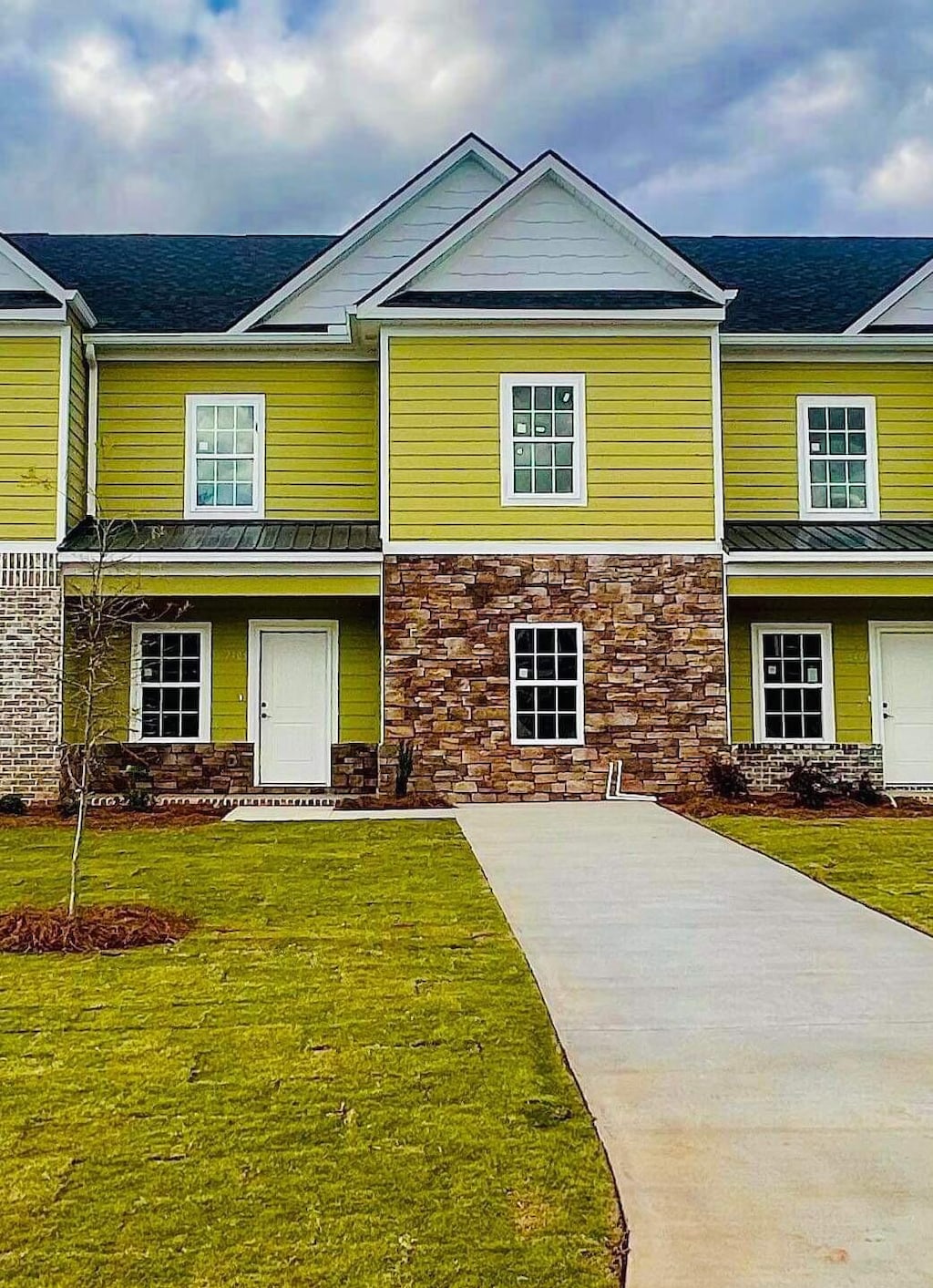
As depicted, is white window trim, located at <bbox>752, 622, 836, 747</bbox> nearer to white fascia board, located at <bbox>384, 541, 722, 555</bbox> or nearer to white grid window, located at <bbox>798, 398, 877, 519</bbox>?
white grid window, located at <bbox>798, 398, 877, 519</bbox>

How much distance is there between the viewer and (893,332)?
17.8 meters

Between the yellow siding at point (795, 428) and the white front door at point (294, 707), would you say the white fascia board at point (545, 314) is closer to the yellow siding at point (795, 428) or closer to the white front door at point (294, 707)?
the yellow siding at point (795, 428)

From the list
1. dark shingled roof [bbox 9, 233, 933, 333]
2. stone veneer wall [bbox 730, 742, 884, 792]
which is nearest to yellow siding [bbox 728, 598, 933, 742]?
stone veneer wall [bbox 730, 742, 884, 792]

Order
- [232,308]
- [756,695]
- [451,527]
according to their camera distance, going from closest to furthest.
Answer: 1. [451,527]
2. [756,695]
3. [232,308]

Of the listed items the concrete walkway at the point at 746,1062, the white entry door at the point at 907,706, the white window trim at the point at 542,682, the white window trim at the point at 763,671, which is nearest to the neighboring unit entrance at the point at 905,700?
the white entry door at the point at 907,706

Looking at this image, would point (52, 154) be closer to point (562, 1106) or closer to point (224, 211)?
point (224, 211)

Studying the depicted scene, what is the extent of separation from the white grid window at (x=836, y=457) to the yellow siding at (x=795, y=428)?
0.13 meters

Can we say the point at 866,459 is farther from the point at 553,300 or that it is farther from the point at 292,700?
the point at 292,700

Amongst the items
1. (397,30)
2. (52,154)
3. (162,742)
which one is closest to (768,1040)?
(162,742)

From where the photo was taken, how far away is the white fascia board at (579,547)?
52.7 feet

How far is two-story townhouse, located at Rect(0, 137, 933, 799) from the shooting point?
15.9 metres

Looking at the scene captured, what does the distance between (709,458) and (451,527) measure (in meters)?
3.50

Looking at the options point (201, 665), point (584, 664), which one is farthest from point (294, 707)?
point (584, 664)

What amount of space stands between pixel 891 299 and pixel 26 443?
478 inches
